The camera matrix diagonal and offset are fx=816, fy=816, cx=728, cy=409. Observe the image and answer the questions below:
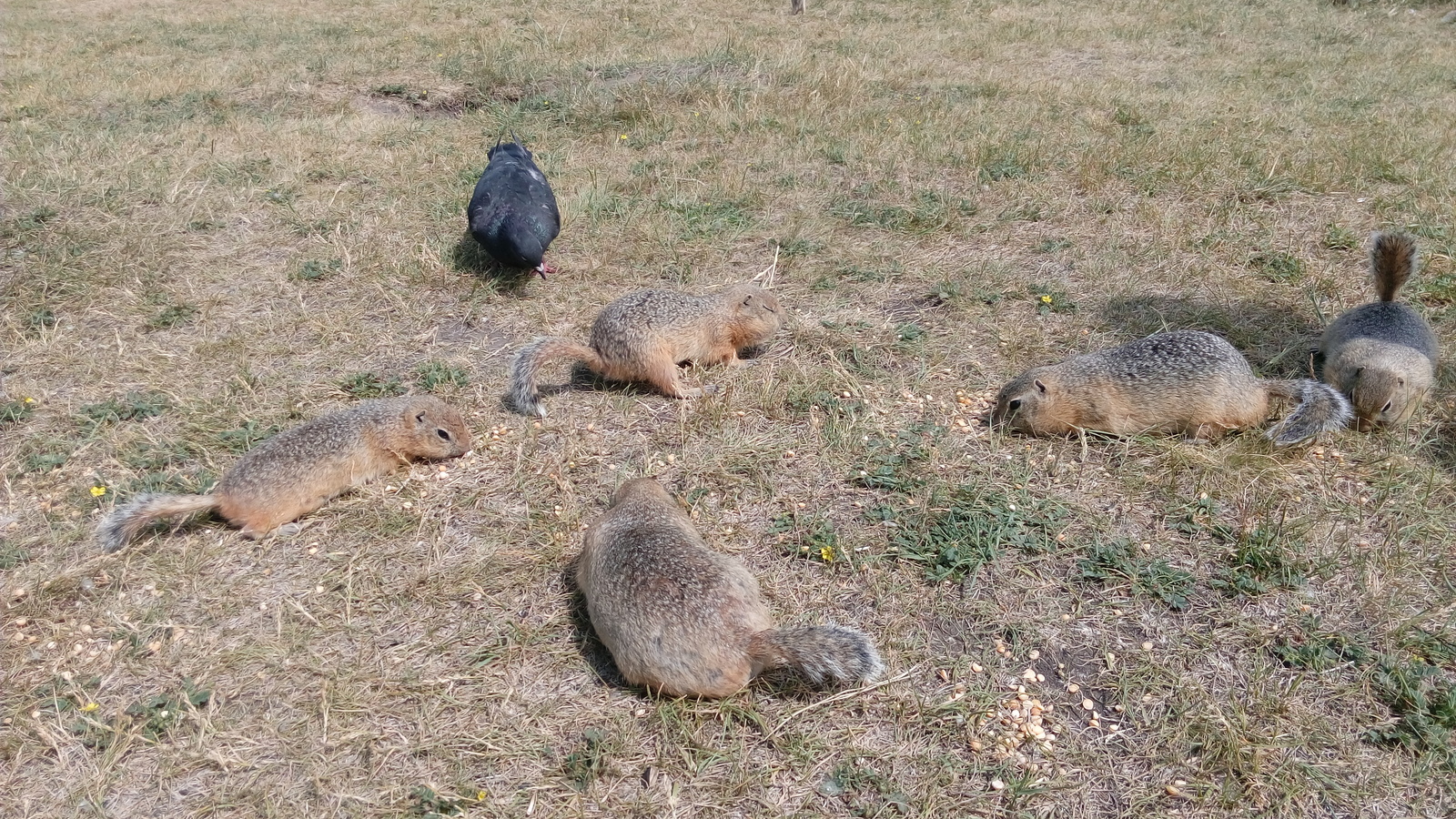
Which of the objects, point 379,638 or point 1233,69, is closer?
point 379,638

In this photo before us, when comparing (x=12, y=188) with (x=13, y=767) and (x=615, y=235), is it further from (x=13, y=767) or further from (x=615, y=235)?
(x=13, y=767)

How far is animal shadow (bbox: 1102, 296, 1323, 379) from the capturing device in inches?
199

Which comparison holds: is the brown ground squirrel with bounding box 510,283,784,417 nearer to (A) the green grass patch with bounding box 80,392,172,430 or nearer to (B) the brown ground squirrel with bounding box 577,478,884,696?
(B) the brown ground squirrel with bounding box 577,478,884,696

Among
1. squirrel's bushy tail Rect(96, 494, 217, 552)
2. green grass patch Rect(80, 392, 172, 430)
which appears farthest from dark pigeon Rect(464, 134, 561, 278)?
squirrel's bushy tail Rect(96, 494, 217, 552)

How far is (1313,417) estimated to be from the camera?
158 inches

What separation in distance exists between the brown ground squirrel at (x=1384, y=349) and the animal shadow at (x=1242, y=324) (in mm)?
194

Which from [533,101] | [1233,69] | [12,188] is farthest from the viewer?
[1233,69]

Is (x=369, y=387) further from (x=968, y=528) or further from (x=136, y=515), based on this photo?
(x=968, y=528)

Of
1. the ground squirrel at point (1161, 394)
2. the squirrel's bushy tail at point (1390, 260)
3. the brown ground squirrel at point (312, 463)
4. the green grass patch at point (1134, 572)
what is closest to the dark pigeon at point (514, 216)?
the brown ground squirrel at point (312, 463)

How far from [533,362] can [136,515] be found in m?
1.99

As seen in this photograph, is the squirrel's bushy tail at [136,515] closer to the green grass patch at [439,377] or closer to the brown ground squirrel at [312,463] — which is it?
the brown ground squirrel at [312,463]

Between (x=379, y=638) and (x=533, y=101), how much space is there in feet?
28.3

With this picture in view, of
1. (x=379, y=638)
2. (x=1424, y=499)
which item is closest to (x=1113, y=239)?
(x=1424, y=499)

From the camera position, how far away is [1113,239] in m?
6.62
